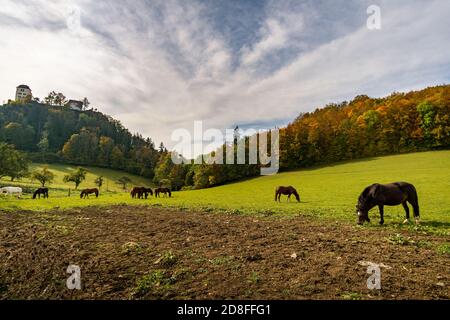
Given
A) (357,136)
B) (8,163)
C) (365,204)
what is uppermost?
(357,136)

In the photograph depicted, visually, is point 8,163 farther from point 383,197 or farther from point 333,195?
point 383,197

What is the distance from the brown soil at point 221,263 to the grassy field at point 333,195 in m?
6.66

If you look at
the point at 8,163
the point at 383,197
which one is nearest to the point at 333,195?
the point at 383,197

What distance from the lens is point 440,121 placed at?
62.4 meters

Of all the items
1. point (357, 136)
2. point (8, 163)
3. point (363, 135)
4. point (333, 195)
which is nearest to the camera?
point (333, 195)

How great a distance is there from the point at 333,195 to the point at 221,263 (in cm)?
2748

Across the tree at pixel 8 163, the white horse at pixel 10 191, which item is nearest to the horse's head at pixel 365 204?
the white horse at pixel 10 191

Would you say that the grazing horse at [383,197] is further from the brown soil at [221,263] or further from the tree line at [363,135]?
the tree line at [363,135]

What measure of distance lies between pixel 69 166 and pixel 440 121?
126 metres

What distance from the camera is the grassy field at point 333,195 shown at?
20433mm

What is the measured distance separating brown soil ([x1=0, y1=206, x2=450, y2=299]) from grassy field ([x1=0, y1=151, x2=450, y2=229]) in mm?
6662

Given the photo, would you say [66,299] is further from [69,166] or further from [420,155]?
[69,166]

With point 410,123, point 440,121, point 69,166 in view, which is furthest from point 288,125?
point 69,166

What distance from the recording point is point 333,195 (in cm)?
3234
